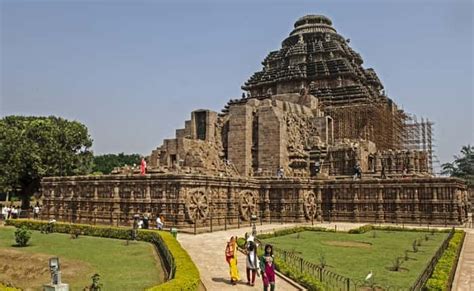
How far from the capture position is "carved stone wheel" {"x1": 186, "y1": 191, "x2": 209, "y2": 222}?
2664 centimetres

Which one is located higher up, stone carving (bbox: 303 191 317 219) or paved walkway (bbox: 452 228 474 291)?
stone carving (bbox: 303 191 317 219)

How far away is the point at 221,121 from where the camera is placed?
4522 centimetres

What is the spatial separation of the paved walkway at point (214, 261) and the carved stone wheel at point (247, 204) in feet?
19.9

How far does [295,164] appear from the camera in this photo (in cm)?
4269

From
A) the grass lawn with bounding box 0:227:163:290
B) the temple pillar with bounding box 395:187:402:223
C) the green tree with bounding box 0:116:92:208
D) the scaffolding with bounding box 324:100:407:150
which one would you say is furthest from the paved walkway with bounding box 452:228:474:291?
the green tree with bounding box 0:116:92:208

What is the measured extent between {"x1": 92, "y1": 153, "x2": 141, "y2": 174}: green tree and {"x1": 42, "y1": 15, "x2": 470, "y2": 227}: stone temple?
3771 cm

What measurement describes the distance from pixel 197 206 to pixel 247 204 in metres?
6.03

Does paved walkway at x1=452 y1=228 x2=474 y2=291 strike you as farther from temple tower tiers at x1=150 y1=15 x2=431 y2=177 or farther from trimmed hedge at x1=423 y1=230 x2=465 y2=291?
temple tower tiers at x1=150 y1=15 x2=431 y2=177

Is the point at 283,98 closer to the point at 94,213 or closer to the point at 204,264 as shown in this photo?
the point at 94,213

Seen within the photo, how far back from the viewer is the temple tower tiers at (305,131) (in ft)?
134

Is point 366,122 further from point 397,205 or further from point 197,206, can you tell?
point 197,206

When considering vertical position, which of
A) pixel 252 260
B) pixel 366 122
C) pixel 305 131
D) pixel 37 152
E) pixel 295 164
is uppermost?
pixel 366 122

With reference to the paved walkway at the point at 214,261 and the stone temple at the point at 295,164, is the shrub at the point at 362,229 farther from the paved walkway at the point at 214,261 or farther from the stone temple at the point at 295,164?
the paved walkway at the point at 214,261

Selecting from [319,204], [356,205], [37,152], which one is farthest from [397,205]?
[37,152]
